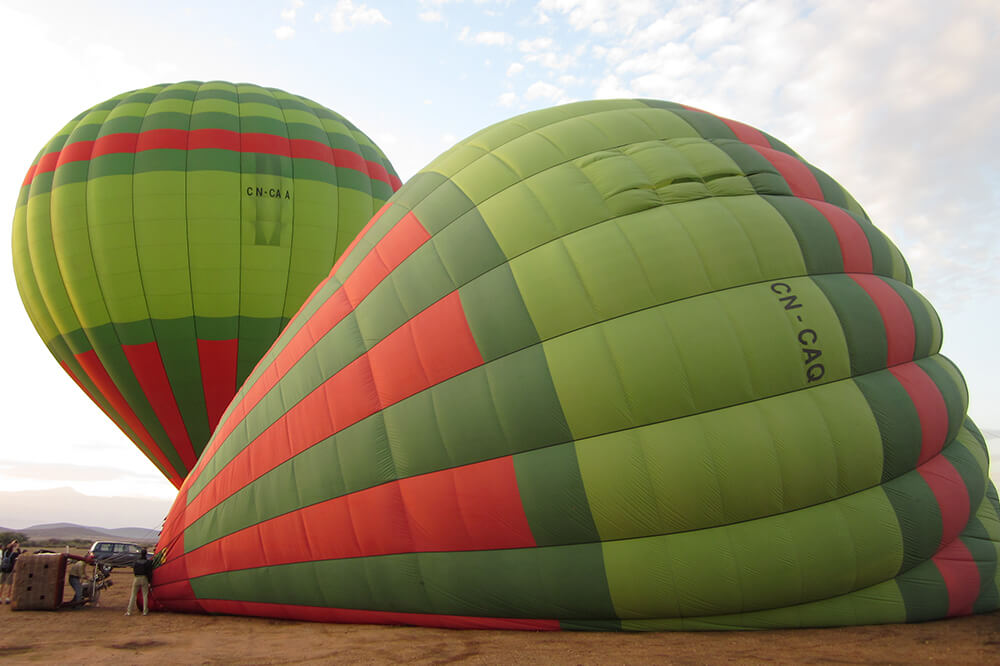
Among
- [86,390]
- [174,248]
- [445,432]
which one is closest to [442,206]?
[445,432]

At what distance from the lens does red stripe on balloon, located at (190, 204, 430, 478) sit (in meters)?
5.73

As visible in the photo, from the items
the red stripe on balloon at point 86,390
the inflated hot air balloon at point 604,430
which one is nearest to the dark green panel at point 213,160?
the red stripe on balloon at point 86,390

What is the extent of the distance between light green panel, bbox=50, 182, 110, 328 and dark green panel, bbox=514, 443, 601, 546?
29.5 ft

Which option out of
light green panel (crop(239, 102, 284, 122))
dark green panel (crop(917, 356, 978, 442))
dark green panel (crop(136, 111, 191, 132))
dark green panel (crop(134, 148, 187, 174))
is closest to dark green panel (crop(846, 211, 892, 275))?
dark green panel (crop(917, 356, 978, 442))

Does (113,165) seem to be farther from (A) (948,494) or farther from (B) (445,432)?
(A) (948,494)

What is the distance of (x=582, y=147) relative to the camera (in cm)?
589

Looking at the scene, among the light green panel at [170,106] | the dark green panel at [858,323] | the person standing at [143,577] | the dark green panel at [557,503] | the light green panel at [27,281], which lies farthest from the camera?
the light green panel at [170,106]

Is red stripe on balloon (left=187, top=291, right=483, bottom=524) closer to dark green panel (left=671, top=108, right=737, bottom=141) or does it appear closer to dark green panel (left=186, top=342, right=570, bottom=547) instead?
dark green panel (left=186, top=342, right=570, bottom=547)

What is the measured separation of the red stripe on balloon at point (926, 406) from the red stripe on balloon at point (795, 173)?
182 cm

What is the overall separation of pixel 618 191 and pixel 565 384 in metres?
1.77

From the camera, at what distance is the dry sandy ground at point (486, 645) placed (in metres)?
3.95

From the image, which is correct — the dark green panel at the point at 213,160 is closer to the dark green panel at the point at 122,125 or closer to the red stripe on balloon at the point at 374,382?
the dark green panel at the point at 122,125

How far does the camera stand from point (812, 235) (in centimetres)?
557

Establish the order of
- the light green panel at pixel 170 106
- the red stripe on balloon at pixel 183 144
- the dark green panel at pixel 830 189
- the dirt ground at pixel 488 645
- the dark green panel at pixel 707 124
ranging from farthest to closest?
the light green panel at pixel 170 106, the red stripe on balloon at pixel 183 144, the dark green panel at pixel 830 189, the dark green panel at pixel 707 124, the dirt ground at pixel 488 645
